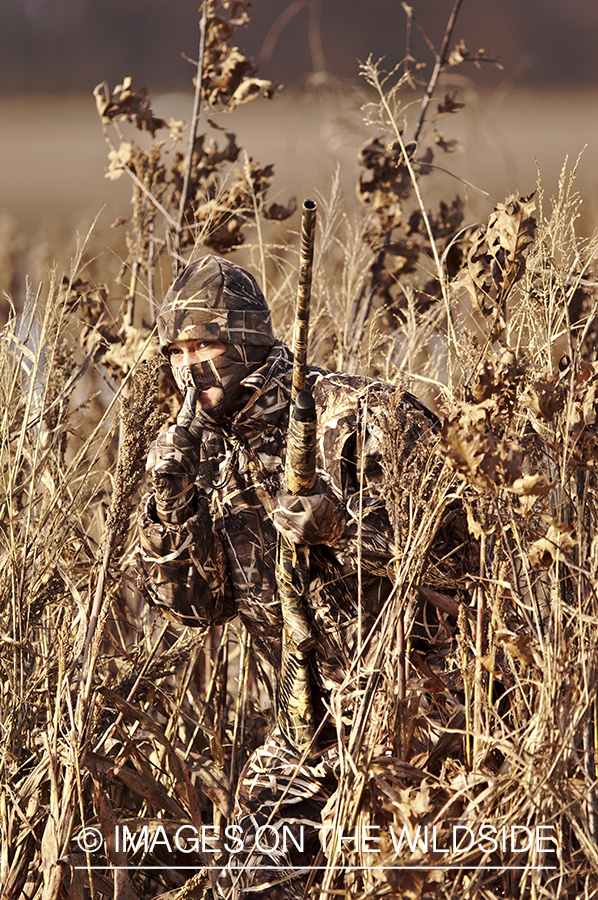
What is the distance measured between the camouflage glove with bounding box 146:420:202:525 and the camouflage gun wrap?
256 mm

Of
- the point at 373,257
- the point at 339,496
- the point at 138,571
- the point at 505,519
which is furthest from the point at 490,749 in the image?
the point at 373,257

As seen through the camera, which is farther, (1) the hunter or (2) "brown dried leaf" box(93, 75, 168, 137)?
(2) "brown dried leaf" box(93, 75, 168, 137)

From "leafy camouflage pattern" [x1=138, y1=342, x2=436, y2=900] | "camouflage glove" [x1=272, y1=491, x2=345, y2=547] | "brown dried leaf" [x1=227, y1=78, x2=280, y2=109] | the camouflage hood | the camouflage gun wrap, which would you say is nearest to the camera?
the camouflage gun wrap

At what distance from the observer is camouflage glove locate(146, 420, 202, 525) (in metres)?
1.85

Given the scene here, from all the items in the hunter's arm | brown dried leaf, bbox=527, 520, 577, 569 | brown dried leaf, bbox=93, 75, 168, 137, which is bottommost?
the hunter's arm

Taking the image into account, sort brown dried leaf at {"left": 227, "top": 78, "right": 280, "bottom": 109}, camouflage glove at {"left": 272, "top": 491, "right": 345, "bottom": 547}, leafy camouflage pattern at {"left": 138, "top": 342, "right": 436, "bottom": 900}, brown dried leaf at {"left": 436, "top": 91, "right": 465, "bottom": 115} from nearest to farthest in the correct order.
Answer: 1. camouflage glove at {"left": 272, "top": 491, "right": 345, "bottom": 547}
2. leafy camouflage pattern at {"left": 138, "top": 342, "right": 436, "bottom": 900}
3. brown dried leaf at {"left": 227, "top": 78, "right": 280, "bottom": 109}
4. brown dried leaf at {"left": 436, "top": 91, "right": 465, "bottom": 115}

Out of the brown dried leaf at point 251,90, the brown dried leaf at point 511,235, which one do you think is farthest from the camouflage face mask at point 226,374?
the brown dried leaf at point 251,90

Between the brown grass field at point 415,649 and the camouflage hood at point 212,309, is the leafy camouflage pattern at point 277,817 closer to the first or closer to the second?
the brown grass field at point 415,649

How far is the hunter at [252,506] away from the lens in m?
1.86

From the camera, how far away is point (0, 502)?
2104mm

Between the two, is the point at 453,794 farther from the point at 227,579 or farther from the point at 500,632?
the point at 227,579

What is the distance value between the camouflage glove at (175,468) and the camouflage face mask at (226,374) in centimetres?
9

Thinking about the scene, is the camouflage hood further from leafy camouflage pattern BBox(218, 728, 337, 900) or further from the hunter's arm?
leafy camouflage pattern BBox(218, 728, 337, 900)

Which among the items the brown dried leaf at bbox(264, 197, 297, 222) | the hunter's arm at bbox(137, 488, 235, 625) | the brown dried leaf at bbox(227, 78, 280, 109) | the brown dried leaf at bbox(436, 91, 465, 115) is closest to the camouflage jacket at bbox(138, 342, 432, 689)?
the hunter's arm at bbox(137, 488, 235, 625)
